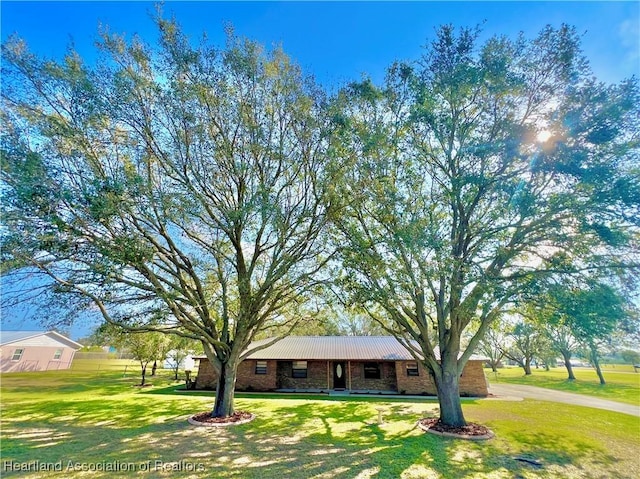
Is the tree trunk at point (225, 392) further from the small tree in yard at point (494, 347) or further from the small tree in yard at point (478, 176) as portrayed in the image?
the small tree in yard at point (494, 347)

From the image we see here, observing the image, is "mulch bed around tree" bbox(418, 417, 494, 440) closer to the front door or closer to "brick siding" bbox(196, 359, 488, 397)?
"brick siding" bbox(196, 359, 488, 397)

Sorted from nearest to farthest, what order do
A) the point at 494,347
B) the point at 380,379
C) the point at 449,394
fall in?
the point at 449,394 → the point at 380,379 → the point at 494,347

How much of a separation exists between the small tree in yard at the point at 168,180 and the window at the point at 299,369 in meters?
10.7

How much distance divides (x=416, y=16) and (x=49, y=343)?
155 feet

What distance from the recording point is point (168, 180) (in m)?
11.0

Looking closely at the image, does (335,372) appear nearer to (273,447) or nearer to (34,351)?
(273,447)

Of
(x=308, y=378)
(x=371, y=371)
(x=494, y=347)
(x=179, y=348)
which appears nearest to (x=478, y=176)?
(x=371, y=371)

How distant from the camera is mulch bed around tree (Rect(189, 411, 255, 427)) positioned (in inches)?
435

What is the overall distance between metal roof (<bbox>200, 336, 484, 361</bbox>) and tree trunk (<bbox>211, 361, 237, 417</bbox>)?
8484mm

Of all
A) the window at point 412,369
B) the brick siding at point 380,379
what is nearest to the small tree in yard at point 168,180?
the brick siding at point 380,379

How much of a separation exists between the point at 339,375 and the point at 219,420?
12634 millimetres

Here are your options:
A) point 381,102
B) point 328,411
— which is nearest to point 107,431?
point 328,411

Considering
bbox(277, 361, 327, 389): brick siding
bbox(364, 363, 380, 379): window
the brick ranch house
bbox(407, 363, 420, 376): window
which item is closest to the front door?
the brick ranch house

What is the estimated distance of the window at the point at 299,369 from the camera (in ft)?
73.2
